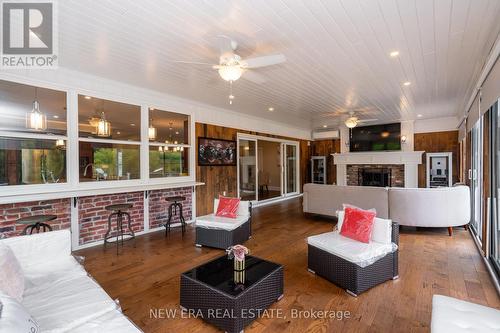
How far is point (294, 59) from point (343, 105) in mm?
3177

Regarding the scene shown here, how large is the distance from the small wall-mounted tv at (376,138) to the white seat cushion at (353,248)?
22.8 feet

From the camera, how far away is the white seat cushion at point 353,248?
96.6 inches

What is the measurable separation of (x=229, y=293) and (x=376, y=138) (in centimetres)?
857

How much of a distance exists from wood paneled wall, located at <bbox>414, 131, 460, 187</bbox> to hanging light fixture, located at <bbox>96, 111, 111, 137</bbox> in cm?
909

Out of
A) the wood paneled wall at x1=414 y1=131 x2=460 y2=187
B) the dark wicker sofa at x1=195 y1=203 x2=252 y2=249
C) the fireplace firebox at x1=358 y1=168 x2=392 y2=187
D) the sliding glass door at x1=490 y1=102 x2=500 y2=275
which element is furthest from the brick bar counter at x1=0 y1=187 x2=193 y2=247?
the wood paneled wall at x1=414 y1=131 x2=460 y2=187

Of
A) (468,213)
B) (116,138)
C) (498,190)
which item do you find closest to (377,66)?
(498,190)

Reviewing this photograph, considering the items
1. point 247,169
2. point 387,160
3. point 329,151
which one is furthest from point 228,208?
point 329,151

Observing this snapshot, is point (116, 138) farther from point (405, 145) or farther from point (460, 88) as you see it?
point (405, 145)

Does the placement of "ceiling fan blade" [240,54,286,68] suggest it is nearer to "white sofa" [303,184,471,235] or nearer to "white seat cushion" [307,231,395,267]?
"white seat cushion" [307,231,395,267]

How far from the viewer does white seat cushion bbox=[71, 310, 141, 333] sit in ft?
4.50

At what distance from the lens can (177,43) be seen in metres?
2.84

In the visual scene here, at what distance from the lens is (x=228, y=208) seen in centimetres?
415

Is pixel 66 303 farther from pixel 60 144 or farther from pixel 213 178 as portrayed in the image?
pixel 213 178

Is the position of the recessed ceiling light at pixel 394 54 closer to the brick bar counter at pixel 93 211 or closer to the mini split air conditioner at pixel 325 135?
the brick bar counter at pixel 93 211
